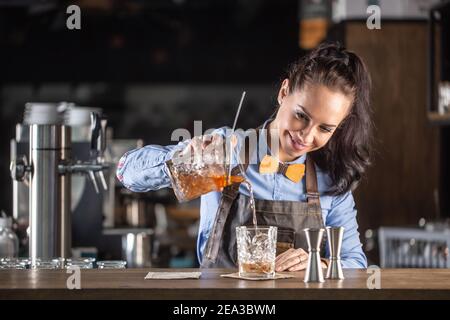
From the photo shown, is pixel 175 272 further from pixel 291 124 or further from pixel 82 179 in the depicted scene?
pixel 82 179

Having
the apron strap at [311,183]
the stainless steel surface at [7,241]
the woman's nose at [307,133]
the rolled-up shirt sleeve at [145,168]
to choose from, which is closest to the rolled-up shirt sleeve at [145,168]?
the rolled-up shirt sleeve at [145,168]

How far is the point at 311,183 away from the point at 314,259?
0.84 metres

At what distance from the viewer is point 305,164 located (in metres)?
3.12

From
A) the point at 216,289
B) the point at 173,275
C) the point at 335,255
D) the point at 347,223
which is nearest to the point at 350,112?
the point at 347,223

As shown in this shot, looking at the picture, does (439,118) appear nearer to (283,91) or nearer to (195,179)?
(283,91)

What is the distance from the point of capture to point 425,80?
20.6ft

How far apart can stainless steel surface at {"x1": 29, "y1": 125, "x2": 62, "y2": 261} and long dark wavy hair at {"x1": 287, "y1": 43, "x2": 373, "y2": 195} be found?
890mm

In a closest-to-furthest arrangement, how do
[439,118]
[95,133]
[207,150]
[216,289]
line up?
1. [216,289]
2. [207,150]
3. [95,133]
4. [439,118]

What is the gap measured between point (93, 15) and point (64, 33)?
35 cm

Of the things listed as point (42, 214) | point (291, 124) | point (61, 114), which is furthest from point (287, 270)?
point (61, 114)

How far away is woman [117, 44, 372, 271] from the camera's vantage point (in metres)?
2.88

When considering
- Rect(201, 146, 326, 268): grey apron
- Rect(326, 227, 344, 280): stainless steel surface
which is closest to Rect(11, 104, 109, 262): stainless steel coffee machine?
Rect(201, 146, 326, 268): grey apron

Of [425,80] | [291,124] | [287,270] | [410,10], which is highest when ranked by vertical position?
[410,10]

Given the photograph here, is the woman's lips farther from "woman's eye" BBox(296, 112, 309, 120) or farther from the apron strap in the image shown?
the apron strap
